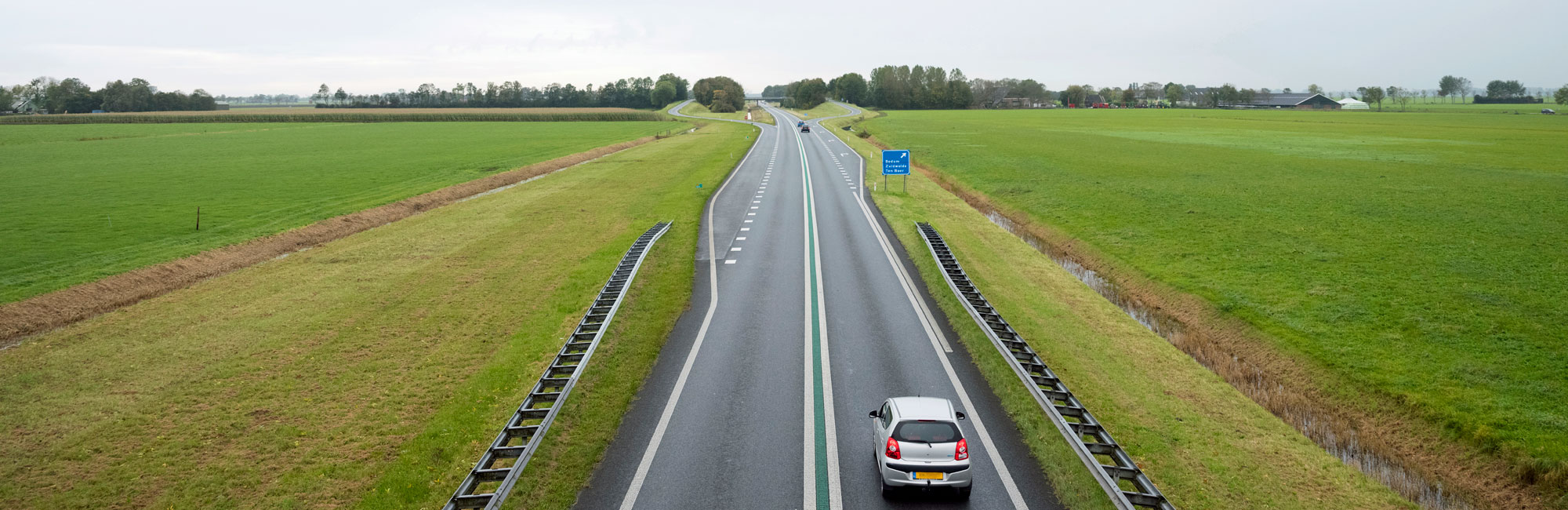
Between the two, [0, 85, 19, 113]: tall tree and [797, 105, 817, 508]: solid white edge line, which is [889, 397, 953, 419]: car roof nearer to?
[797, 105, 817, 508]: solid white edge line

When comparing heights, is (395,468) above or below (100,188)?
below

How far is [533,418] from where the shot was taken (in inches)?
595

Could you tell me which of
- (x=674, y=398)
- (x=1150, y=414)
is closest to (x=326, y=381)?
(x=674, y=398)

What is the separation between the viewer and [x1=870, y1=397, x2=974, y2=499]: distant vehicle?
40.0 ft

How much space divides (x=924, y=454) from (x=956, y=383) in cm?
572

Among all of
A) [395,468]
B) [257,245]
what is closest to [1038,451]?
[395,468]

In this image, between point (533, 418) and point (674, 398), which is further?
point (674, 398)

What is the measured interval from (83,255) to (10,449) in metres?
20.2

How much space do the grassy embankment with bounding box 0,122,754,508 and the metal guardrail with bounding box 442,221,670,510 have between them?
365 millimetres

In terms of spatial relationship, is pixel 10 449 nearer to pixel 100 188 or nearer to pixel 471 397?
pixel 471 397

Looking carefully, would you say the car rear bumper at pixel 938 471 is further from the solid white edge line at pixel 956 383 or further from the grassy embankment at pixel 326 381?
the grassy embankment at pixel 326 381

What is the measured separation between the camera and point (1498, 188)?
45156 mm

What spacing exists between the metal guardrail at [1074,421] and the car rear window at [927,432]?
8.36ft

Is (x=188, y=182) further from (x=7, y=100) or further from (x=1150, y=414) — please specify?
(x=7, y=100)
